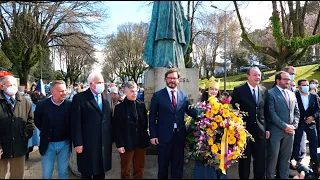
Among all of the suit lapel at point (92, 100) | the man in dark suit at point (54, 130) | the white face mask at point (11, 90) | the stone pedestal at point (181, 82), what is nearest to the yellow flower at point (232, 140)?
the suit lapel at point (92, 100)

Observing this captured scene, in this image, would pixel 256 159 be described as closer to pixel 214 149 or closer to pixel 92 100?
pixel 214 149

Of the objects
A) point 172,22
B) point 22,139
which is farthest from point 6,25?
point 22,139

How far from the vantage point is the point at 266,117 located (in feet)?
15.5

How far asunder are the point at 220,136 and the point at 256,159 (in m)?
0.92

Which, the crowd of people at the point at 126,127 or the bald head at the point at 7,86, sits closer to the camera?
the crowd of people at the point at 126,127

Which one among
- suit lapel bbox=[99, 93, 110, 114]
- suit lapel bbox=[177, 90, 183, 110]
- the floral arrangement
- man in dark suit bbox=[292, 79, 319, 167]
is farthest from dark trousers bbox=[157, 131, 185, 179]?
man in dark suit bbox=[292, 79, 319, 167]

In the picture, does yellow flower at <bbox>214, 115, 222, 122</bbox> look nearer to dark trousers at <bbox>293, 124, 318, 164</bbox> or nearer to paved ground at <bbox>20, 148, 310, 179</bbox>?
paved ground at <bbox>20, 148, 310, 179</bbox>

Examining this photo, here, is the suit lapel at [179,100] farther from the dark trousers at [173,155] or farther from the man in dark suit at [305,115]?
the man in dark suit at [305,115]

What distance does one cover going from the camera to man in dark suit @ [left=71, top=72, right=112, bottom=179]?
386 centimetres

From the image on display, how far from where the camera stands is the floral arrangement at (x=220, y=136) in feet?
13.3

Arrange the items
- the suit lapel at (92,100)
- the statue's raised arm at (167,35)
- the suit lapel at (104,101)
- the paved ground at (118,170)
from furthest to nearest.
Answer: the statue's raised arm at (167,35) → the paved ground at (118,170) → the suit lapel at (104,101) → the suit lapel at (92,100)

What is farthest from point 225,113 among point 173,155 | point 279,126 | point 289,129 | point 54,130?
point 54,130

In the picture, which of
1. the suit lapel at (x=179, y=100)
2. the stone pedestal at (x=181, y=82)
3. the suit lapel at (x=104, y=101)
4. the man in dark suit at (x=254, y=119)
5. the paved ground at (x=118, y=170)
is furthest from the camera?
the stone pedestal at (x=181, y=82)

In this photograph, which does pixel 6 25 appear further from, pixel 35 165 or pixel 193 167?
pixel 193 167
